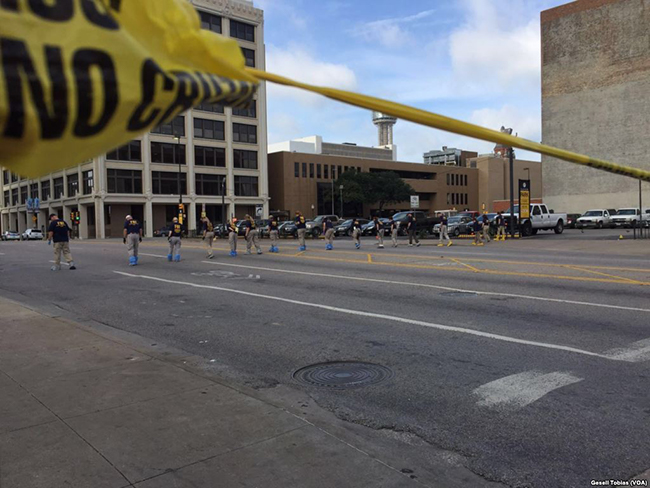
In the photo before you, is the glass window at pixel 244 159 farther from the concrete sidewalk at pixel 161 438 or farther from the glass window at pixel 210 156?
the concrete sidewalk at pixel 161 438

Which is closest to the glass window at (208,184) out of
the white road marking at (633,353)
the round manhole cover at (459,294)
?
the round manhole cover at (459,294)

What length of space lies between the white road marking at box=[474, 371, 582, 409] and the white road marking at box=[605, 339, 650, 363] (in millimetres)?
1021

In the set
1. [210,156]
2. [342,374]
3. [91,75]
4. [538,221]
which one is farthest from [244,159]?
[91,75]

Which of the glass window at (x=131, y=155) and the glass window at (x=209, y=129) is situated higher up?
the glass window at (x=209, y=129)

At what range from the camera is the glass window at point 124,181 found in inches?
2437

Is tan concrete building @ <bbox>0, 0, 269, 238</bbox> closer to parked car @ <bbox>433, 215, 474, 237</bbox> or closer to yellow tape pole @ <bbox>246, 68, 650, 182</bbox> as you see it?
parked car @ <bbox>433, 215, 474, 237</bbox>

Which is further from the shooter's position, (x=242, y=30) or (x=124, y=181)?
(x=242, y=30)

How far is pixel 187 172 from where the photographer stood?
67562mm

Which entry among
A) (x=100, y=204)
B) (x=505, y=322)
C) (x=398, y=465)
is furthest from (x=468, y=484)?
(x=100, y=204)

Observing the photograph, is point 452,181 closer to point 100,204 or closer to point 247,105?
point 100,204

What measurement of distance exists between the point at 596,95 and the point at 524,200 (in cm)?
3244

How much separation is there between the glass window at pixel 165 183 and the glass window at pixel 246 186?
770cm

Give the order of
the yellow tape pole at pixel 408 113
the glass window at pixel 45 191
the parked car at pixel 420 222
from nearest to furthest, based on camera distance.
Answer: the yellow tape pole at pixel 408 113 → the parked car at pixel 420 222 → the glass window at pixel 45 191

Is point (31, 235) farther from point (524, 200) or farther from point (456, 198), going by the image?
point (456, 198)
